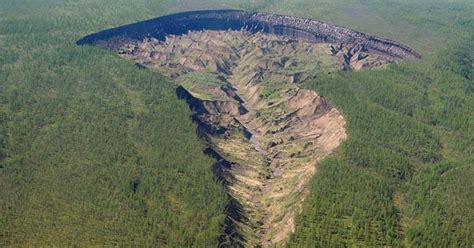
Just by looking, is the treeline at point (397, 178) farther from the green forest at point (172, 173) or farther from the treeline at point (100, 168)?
the treeline at point (100, 168)

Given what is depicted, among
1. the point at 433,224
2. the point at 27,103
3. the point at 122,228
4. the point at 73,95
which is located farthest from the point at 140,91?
the point at 433,224

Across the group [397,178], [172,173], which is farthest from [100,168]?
[397,178]

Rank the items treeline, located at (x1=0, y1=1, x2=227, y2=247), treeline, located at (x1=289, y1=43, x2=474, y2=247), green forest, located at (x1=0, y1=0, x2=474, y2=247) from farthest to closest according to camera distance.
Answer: treeline, located at (x1=289, y1=43, x2=474, y2=247)
green forest, located at (x1=0, y1=0, x2=474, y2=247)
treeline, located at (x1=0, y1=1, x2=227, y2=247)

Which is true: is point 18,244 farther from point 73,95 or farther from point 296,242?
Result: point 73,95

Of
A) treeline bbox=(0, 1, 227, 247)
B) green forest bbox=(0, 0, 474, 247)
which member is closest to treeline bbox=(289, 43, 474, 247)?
green forest bbox=(0, 0, 474, 247)

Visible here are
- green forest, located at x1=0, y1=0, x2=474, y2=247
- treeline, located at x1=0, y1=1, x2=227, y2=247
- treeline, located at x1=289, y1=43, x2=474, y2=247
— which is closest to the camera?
treeline, located at x1=0, y1=1, x2=227, y2=247

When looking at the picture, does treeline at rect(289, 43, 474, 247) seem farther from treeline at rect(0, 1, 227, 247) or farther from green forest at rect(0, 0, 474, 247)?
treeline at rect(0, 1, 227, 247)

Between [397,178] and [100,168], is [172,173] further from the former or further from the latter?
[397,178]

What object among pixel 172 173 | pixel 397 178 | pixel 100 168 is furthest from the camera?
pixel 397 178

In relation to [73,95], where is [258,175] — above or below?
below
